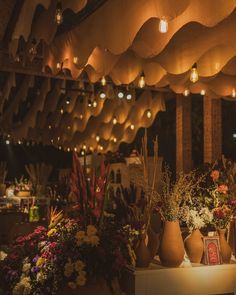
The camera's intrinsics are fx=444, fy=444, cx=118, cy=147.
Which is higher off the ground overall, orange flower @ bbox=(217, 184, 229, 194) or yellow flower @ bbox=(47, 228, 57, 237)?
orange flower @ bbox=(217, 184, 229, 194)

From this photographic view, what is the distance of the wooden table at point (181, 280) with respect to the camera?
3.19 meters

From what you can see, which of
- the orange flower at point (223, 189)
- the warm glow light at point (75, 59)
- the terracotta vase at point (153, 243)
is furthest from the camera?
the warm glow light at point (75, 59)

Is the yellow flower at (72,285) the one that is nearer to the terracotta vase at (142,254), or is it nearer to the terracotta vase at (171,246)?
the terracotta vase at (142,254)

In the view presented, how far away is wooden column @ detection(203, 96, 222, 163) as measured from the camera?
7543mm

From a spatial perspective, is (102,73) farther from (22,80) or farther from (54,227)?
(22,80)

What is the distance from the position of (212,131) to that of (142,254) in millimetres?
4621

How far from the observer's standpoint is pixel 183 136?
8.56 m

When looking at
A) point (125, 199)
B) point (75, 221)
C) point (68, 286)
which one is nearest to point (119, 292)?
point (68, 286)

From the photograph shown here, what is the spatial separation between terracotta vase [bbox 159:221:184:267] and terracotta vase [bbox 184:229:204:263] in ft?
0.47

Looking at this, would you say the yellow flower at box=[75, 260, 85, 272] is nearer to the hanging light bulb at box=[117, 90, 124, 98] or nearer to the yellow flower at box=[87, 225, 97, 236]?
the yellow flower at box=[87, 225, 97, 236]

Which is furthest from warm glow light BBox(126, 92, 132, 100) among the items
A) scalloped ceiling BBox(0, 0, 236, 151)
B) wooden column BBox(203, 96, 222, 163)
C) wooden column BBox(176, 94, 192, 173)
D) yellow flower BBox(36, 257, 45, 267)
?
yellow flower BBox(36, 257, 45, 267)

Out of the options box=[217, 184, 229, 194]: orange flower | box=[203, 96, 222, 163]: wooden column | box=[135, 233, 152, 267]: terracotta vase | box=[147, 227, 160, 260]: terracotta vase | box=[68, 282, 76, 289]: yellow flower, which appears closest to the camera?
box=[68, 282, 76, 289]: yellow flower

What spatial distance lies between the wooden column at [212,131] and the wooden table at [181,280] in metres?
4.16

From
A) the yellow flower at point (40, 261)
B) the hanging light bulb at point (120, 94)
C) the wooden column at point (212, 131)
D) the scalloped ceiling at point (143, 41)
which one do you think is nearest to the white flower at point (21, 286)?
the yellow flower at point (40, 261)
